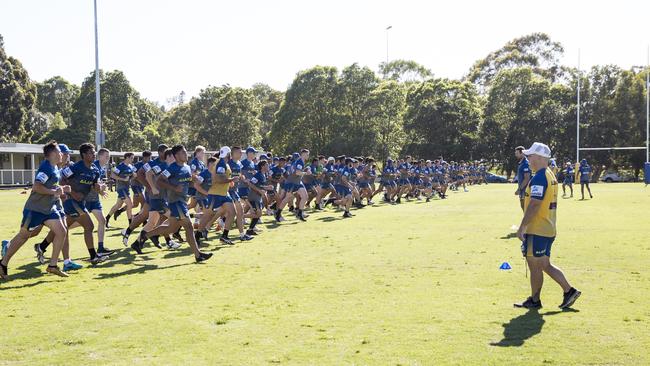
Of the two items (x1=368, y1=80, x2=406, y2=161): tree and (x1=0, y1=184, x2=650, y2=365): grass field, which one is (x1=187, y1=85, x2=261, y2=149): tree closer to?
(x1=368, y1=80, x2=406, y2=161): tree

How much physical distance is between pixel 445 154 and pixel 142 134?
31.1 meters

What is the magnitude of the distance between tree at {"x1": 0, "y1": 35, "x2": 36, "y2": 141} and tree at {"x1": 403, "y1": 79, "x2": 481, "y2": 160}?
3817 centimetres

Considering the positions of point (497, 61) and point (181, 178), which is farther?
point (497, 61)

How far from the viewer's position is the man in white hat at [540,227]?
293 inches

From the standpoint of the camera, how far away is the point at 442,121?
67125mm

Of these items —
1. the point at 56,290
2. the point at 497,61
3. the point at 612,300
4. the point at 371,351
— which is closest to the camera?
the point at 371,351

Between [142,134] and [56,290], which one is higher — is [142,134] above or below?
above

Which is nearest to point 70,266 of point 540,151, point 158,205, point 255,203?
point 158,205

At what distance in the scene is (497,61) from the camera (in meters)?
89.7

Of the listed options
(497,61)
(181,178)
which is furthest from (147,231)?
(497,61)

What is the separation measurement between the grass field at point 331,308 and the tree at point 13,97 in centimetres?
5336

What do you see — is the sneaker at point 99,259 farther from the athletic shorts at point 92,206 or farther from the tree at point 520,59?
the tree at point 520,59

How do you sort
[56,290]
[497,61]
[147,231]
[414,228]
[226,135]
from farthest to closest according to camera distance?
1. [497,61]
2. [226,135]
3. [414,228]
4. [147,231]
5. [56,290]

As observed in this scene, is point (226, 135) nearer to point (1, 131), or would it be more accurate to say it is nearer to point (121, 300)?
point (1, 131)
